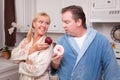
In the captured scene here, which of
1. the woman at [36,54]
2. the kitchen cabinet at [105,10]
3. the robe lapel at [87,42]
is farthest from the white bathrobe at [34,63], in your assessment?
the kitchen cabinet at [105,10]

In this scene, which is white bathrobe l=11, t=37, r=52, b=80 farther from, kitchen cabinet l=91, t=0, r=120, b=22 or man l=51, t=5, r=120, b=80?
kitchen cabinet l=91, t=0, r=120, b=22

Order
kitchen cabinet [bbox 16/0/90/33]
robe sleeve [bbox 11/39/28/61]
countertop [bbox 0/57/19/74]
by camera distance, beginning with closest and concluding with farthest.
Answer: robe sleeve [bbox 11/39/28/61]
countertop [bbox 0/57/19/74]
kitchen cabinet [bbox 16/0/90/33]

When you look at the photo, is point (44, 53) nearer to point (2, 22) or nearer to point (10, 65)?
point (10, 65)

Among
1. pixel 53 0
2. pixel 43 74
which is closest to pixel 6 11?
pixel 53 0

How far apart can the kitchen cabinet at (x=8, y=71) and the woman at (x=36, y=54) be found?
1.59 feet

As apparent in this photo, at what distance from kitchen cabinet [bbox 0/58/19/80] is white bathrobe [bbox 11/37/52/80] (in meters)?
0.50

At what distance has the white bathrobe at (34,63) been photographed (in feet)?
5.96

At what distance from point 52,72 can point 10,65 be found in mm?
1086

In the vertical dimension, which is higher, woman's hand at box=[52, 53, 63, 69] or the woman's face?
the woman's face

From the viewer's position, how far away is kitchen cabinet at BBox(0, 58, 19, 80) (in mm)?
2383

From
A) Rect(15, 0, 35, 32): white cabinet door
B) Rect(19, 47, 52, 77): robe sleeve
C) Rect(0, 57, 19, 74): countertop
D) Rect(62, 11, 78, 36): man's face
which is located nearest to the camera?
Rect(62, 11, 78, 36): man's face

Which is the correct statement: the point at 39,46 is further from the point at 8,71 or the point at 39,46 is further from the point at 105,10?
the point at 105,10

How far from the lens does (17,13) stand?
10.1ft

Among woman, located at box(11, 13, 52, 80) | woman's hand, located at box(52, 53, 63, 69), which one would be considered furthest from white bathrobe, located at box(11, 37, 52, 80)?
woman's hand, located at box(52, 53, 63, 69)
